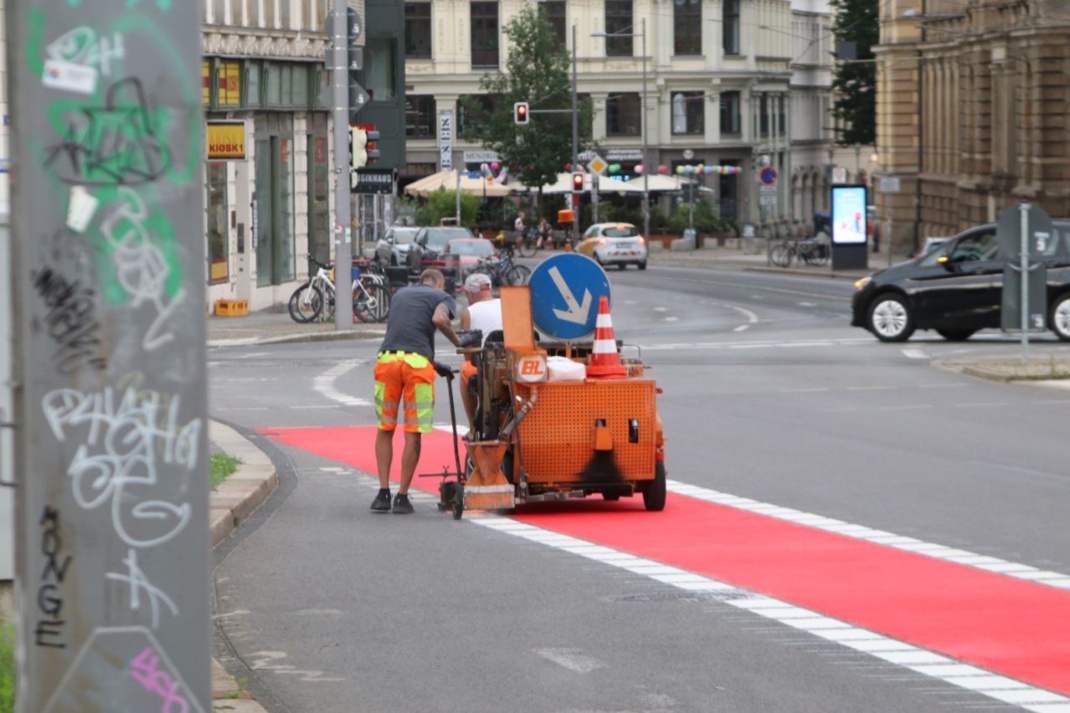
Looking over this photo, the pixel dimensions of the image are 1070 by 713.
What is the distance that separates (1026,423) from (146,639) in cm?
1638

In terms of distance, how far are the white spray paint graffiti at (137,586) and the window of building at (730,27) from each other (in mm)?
106900

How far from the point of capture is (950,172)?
71.8 meters

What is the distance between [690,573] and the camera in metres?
11.1

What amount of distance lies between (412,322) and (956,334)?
2125 cm

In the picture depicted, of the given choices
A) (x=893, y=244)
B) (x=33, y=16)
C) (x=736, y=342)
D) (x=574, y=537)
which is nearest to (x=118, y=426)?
(x=33, y=16)

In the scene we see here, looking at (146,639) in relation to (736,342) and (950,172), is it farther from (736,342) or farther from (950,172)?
(950,172)

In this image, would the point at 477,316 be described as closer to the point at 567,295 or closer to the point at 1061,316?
the point at 567,295

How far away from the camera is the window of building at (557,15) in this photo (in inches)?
4238

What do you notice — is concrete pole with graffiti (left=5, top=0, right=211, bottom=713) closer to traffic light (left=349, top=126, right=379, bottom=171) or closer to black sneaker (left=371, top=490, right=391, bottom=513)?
black sneaker (left=371, top=490, right=391, bottom=513)

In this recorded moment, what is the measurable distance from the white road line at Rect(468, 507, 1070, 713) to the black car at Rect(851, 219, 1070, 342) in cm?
2003

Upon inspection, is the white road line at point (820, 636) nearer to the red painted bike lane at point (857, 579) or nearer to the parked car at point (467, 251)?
the red painted bike lane at point (857, 579)

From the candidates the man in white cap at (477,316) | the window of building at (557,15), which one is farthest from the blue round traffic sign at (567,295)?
the window of building at (557,15)

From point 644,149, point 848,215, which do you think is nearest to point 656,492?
point 848,215

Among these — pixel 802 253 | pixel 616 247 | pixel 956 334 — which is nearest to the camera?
pixel 956 334
